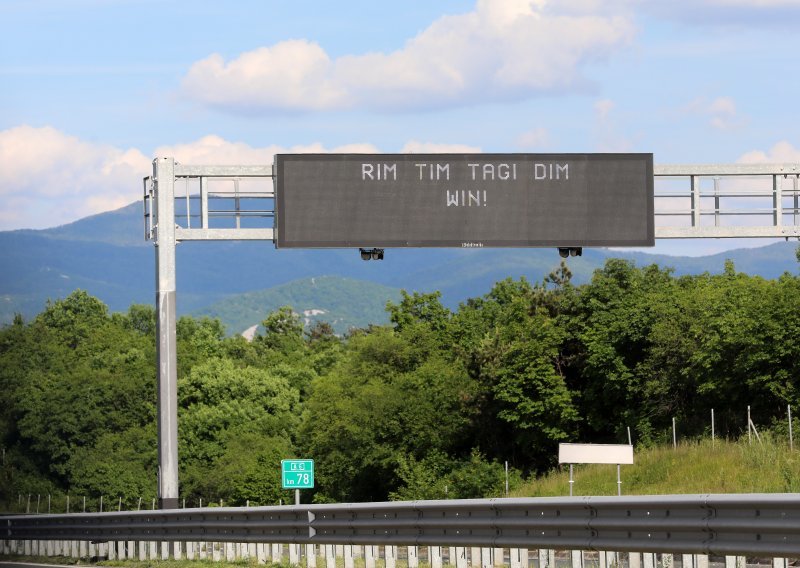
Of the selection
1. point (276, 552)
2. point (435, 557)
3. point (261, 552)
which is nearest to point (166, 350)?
point (261, 552)

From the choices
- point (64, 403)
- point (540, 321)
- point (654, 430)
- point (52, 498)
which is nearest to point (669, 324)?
point (654, 430)

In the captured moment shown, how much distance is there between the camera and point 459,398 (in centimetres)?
6300

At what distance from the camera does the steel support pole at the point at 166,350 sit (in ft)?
97.0

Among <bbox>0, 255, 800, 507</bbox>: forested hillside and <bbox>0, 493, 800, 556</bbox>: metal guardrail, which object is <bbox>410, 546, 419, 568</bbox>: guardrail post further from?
<bbox>0, 255, 800, 507</bbox>: forested hillside

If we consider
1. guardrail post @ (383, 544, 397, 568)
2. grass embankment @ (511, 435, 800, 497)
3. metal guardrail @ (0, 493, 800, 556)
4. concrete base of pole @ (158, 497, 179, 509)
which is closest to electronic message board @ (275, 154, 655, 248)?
grass embankment @ (511, 435, 800, 497)

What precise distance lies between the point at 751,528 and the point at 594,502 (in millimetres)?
2253

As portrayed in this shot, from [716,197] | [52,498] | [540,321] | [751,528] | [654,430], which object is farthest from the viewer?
[52,498]

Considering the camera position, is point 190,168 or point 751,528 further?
point 190,168

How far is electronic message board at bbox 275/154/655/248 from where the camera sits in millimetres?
31609

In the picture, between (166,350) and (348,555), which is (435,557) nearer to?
(348,555)

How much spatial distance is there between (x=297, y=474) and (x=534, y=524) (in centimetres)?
1087

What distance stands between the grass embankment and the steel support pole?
942cm

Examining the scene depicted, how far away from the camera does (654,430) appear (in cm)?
5038

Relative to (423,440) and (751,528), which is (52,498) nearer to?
(423,440)
